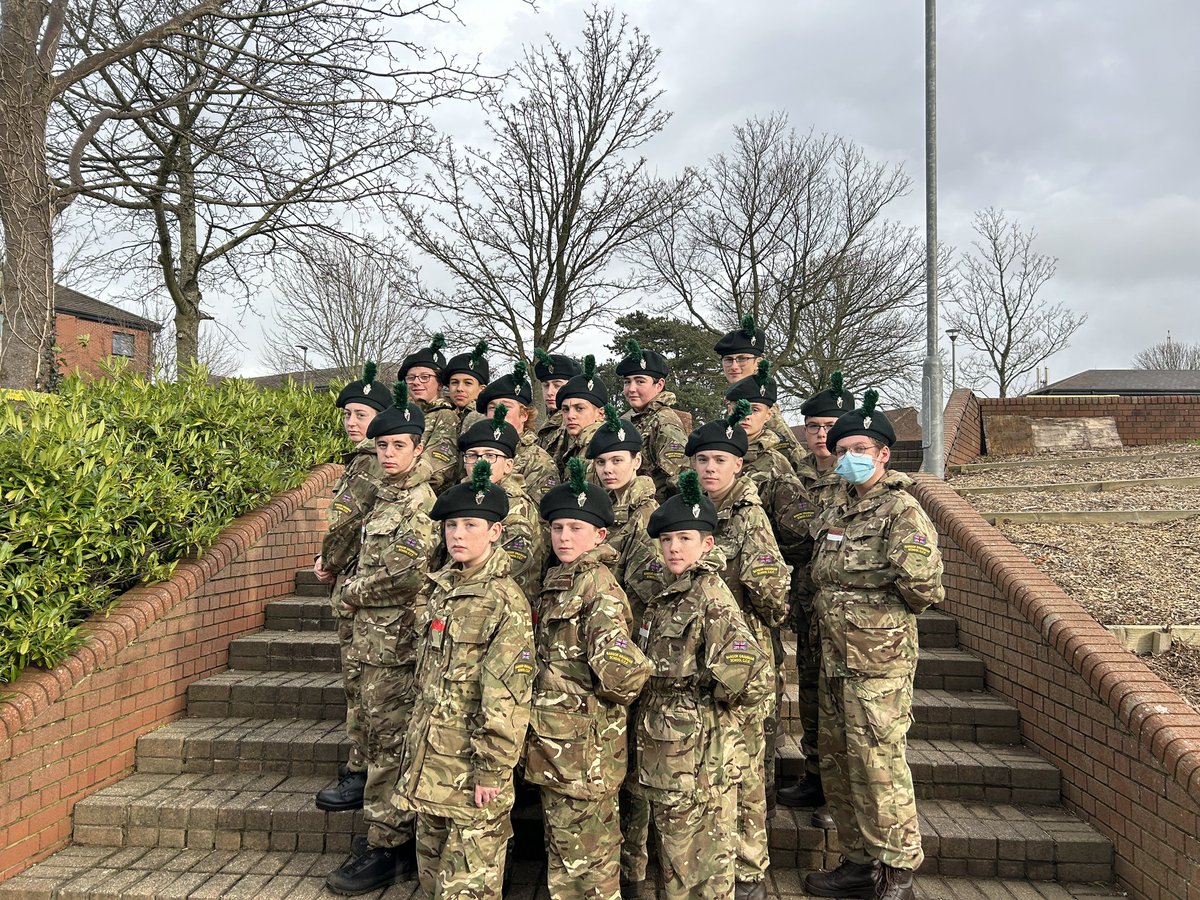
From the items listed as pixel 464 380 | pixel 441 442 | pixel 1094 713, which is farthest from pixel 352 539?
pixel 1094 713

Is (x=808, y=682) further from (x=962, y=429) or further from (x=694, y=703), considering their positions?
(x=962, y=429)

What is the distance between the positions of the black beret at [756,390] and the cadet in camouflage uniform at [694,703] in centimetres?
145

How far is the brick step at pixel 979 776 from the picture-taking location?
4398 millimetres

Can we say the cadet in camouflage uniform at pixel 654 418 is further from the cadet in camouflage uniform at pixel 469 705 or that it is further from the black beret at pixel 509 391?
the cadet in camouflage uniform at pixel 469 705

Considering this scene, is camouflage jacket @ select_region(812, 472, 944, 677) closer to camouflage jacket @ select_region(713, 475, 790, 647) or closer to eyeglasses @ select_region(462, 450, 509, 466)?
camouflage jacket @ select_region(713, 475, 790, 647)

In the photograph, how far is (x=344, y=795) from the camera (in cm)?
425

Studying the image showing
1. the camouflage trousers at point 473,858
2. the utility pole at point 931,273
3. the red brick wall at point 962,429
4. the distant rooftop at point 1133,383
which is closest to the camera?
the camouflage trousers at point 473,858

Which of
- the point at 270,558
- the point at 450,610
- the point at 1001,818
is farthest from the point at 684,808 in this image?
the point at 270,558

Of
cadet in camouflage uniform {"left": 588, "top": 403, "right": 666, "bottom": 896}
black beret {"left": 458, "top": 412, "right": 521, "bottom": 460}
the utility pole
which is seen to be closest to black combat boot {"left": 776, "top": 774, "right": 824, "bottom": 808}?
cadet in camouflage uniform {"left": 588, "top": 403, "right": 666, "bottom": 896}

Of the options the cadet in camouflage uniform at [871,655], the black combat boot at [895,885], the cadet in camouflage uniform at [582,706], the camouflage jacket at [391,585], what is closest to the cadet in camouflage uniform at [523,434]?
the camouflage jacket at [391,585]

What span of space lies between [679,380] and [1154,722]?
2019 centimetres

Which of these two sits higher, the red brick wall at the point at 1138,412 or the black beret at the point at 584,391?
the red brick wall at the point at 1138,412

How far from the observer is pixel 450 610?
339cm

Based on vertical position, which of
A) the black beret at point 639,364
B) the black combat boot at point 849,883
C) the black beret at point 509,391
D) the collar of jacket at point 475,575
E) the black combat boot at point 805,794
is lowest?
the black combat boot at point 849,883
